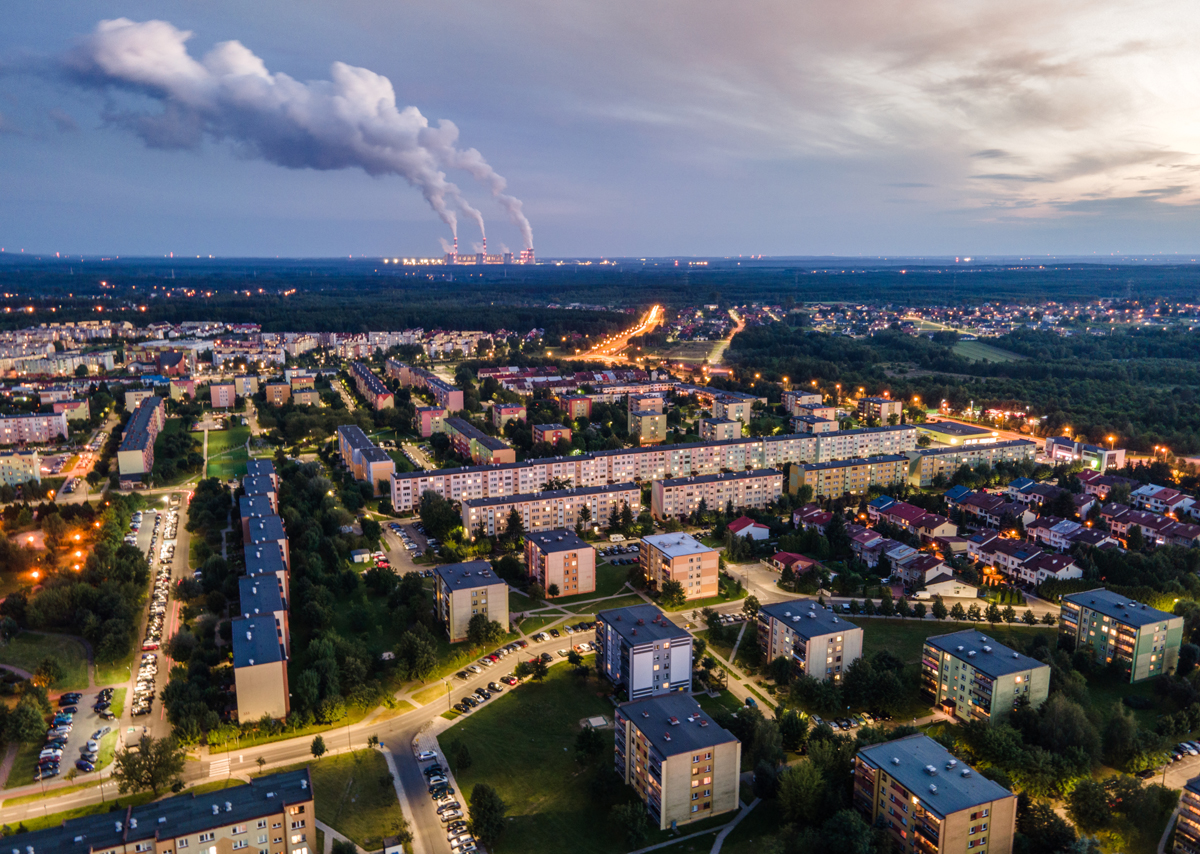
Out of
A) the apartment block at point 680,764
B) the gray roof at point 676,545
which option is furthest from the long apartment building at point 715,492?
the apartment block at point 680,764

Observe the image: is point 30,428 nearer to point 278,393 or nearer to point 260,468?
point 278,393

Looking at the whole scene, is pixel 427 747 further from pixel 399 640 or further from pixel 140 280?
pixel 140 280

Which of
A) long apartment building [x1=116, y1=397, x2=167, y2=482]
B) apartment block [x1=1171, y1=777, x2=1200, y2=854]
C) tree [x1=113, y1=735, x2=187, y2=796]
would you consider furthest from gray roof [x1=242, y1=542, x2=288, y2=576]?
apartment block [x1=1171, y1=777, x2=1200, y2=854]

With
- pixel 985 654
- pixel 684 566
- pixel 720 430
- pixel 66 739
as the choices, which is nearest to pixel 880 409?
pixel 720 430

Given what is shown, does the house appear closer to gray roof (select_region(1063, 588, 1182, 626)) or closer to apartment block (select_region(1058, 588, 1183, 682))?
gray roof (select_region(1063, 588, 1182, 626))

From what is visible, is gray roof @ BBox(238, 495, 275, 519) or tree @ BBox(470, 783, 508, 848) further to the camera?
gray roof @ BBox(238, 495, 275, 519)

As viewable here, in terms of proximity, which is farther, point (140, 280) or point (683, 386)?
point (140, 280)

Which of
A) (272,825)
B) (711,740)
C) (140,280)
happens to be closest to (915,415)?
(711,740)
